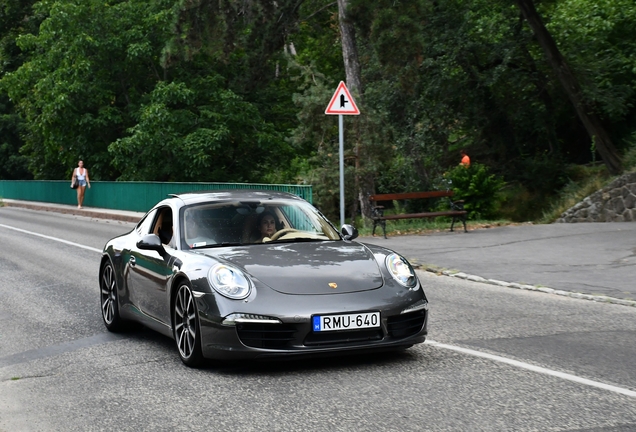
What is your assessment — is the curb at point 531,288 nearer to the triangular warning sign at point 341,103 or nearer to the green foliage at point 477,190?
the triangular warning sign at point 341,103

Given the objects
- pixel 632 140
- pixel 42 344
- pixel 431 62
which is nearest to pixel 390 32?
pixel 431 62

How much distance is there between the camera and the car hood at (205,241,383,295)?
740 cm

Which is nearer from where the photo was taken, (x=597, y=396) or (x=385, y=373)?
(x=597, y=396)

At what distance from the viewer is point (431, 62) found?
1122 inches

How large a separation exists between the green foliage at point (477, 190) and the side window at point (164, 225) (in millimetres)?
17314

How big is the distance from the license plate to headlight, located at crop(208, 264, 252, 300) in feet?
1.90

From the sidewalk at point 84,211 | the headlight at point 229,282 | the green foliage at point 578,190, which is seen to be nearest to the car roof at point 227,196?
the headlight at point 229,282

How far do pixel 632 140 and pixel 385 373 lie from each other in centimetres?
2396

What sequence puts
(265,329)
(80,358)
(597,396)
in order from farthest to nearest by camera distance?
(80,358) → (265,329) → (597,396)

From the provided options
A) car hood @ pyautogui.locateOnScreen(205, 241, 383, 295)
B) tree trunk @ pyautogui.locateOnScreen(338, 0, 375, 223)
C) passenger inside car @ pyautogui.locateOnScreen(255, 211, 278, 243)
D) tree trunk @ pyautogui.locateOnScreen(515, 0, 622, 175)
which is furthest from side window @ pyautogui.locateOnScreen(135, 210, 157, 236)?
tree trunk @ pyautogui.locateOnScreen(515, 0, 622, 175)

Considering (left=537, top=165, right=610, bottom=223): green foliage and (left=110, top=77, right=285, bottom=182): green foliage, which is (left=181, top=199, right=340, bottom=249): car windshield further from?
(left=110, top=77, right=285, bottom=182): green foliage

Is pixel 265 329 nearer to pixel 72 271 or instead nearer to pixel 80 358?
pixel 80 358

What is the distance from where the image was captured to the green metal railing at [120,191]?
87.5 feet

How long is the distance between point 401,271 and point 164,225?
2.51 m
